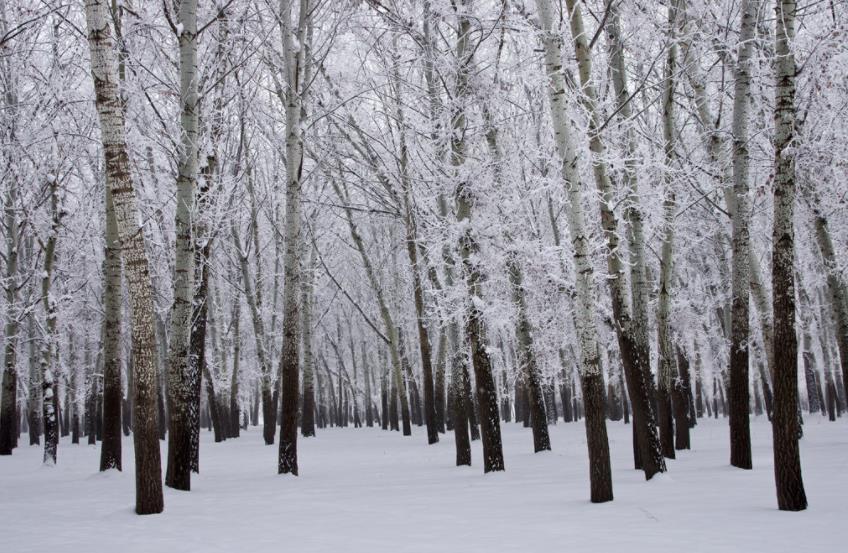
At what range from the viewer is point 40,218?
16.4m

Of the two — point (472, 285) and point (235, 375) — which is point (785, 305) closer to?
point (472, 285)

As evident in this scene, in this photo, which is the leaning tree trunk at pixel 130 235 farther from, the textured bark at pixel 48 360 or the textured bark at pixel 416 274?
the textured bark at pixel 48 360

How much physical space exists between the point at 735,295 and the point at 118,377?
33.7ft

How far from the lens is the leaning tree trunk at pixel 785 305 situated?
6.24 m

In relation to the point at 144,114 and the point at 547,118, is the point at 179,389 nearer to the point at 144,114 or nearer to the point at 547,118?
the point at 144,114

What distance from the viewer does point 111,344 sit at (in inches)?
463

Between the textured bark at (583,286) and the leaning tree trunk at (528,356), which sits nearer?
the textured bark at (583,286)

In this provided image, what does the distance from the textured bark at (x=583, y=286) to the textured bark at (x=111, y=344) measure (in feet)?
25.7

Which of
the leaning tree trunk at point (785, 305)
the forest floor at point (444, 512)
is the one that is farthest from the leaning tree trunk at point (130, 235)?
the leaning tree trunk at point (785, 305)

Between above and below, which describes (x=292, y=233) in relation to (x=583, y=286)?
above

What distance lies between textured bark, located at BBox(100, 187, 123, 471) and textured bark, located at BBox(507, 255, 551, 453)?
693 cm

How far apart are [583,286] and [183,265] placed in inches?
217

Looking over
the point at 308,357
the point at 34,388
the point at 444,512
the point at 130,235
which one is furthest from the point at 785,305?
the point at 34,388

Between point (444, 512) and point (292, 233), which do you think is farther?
point (292, 233)
